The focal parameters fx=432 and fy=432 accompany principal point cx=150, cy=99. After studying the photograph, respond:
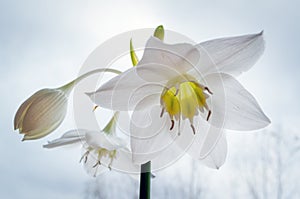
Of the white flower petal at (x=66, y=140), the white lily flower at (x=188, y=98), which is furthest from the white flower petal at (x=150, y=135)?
the white flower petal at (x=66, y=140)

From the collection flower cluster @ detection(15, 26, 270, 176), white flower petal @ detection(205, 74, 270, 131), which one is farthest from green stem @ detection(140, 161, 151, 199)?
white flower petal @ detection(205, 74, 270, 131)

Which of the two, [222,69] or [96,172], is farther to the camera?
[96,172]

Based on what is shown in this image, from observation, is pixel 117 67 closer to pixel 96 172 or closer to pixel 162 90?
pixel 162 90

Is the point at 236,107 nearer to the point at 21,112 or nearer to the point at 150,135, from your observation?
→ the point at 150,135

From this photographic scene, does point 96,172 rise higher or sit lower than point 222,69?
lower

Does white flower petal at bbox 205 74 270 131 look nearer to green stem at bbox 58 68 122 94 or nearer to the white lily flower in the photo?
the white lily flower

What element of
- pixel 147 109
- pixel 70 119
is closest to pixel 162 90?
pixel 147 109

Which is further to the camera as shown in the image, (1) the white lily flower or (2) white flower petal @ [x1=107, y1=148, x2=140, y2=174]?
(2) white flower petal @ [x1=107, y1=148, x2=140, y2=174]
